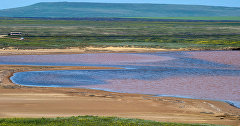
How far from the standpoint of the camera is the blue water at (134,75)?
2726 centimetres

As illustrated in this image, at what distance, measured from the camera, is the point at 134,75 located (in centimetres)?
3400

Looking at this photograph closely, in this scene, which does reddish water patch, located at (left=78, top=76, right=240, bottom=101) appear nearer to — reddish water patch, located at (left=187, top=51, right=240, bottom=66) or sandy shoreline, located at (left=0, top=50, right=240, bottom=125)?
sandy shoreline, located at (left=0, top=50, right=240, bottom=125)

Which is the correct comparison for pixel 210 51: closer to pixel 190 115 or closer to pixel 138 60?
pixel 138 60

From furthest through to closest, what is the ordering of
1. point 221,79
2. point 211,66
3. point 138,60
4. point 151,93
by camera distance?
point 138,60, point 211,66, point 221,79, point 151,93

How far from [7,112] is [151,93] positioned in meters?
9.50

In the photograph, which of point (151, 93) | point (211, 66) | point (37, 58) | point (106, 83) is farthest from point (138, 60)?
point (151, 93)

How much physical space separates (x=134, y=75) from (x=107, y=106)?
1215 cm

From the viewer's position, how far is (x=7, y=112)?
20.3 metres

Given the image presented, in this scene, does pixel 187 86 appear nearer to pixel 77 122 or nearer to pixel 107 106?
pixel 107 106

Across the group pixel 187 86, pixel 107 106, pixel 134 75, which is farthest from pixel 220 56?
pixel 107 106

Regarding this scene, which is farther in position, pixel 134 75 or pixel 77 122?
pixel 134 75

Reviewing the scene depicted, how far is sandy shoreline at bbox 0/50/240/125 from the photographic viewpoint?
20.0m

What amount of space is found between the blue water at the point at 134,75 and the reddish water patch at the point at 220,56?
180cm

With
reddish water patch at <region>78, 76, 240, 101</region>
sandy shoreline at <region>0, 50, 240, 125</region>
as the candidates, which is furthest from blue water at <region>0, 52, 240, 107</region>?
sandy shoreline at <region>0, 50, 240, 125</region>
